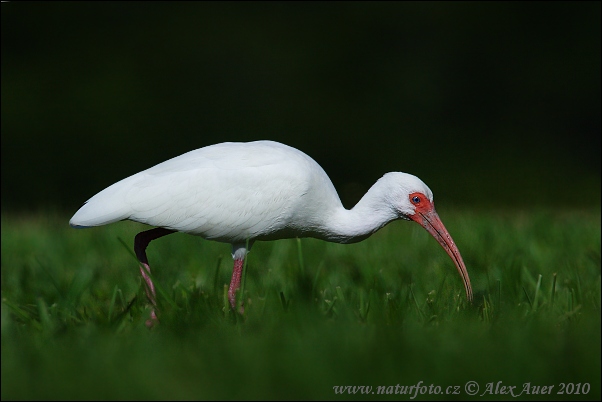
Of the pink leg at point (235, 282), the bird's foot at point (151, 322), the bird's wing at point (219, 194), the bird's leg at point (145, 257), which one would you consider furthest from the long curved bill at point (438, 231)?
the bird's foot at point (151, 322)

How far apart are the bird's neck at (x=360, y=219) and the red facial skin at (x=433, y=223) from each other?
145 mm

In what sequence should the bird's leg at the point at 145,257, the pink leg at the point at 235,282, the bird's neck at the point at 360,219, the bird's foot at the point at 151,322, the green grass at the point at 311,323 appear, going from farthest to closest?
the bird's neck at the point at 360,219 < the pink leg at the point at 235,282 < the bird's leg at the point at 145,257 < the bird's foot at the point at 151,322 < the green grass at the point at 311,323

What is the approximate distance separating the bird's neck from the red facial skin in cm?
14

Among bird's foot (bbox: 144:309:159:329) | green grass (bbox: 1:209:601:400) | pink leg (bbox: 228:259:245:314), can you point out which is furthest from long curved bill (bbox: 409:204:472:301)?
bird's foot (bbox: 144:309:159:329)

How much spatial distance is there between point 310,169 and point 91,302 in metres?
1.46

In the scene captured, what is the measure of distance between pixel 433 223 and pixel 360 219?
0.44 m

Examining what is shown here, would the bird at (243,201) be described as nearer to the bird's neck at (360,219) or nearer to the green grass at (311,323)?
the bird's neck at (360,219)

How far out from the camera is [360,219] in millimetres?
4969

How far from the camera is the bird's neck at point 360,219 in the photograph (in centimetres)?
496

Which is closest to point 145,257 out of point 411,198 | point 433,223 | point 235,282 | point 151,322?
point 235,282

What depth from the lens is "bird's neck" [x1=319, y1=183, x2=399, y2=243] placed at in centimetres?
496

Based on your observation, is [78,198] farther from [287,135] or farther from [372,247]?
[372,247]

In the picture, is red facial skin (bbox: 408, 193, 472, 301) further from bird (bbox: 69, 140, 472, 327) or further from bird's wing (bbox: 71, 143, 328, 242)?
bird's wing (bbox: 71, 143, 328, 242)

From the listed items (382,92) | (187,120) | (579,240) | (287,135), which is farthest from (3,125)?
(579,240)
